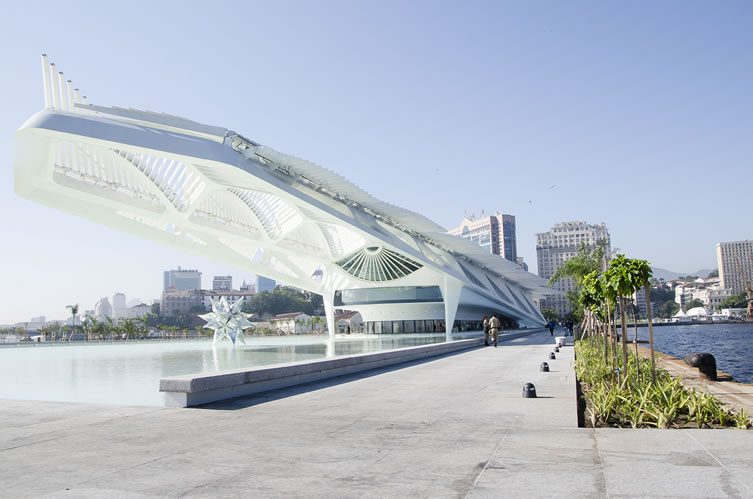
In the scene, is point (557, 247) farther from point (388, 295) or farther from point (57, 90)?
point (57, 90)

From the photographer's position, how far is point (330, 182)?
33.9 m

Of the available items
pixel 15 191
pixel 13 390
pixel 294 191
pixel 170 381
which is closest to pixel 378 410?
pixel 170 381

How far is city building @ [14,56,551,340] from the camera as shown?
24734 mm

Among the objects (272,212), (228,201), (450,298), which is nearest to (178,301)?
(450,298)

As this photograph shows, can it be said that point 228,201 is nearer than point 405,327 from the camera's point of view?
Yes

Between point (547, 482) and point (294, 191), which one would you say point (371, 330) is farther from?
point (547, 482)

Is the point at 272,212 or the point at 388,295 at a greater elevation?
the point at 272,212

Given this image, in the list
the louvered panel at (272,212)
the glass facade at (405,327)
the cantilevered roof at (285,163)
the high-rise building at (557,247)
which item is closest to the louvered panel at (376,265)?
Answer: the glass facade at (405,327)

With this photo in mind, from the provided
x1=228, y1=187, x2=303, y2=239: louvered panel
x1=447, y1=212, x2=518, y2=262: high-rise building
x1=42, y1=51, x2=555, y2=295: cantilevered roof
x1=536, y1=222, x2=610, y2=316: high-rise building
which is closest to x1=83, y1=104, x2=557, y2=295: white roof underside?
x1=42, y1=51, x2=555, y2=295: cantilevered roof

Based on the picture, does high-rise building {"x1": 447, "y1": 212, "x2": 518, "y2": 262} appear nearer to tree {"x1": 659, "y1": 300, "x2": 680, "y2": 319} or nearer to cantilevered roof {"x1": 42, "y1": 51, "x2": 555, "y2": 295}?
tree {"x1": 659, "y1": 300, "x2": 680, "y2": 319}

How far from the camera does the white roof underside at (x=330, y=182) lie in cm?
2591

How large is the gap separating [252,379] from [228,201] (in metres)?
30.5

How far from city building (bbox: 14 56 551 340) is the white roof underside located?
2.5 inches

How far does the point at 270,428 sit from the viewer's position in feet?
21.9
